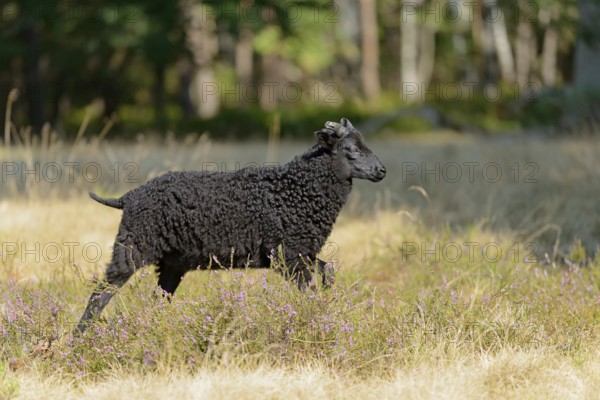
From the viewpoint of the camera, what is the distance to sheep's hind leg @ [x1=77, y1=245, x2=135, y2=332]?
545 cm

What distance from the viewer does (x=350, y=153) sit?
585 cm

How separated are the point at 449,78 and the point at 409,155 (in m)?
36.4

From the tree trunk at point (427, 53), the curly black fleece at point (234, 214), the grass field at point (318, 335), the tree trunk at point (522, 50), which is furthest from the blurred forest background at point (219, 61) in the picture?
the tree trunk at point (427, 53)

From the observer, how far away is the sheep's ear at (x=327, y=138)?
229 inches

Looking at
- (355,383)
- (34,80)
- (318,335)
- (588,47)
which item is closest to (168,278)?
(318,335)

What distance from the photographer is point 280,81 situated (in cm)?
2780

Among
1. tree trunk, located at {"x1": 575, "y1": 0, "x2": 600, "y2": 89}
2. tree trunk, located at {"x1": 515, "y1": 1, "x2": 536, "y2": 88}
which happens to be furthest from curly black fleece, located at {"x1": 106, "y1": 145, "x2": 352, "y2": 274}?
tree trunk, located at {"x1": 515, "y1": 1, "x2": 536, "y2": 88}

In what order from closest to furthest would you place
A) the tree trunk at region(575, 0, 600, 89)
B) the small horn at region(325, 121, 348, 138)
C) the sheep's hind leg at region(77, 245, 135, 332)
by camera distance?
the sheep's hind leg at region(77, 245, 135, 332), the small horn at region(325, 121, 348, 138), the tree trunk at region(575, 0, 600, 89)

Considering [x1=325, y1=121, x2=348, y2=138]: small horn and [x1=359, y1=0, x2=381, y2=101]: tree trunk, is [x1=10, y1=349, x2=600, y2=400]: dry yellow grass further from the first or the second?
[x1=359, y1=0, x2=381, y2=101]: tree trunk

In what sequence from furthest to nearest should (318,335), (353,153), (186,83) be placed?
(186,83)
(353,153)
(318,335)

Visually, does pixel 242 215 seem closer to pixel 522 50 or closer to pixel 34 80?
pixel 34 80

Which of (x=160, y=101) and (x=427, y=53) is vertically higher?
(x=427, y=53)

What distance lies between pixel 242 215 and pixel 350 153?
90cm

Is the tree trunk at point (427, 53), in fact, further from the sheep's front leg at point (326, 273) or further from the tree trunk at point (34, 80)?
the sheep's front leg at point (326, 273)
